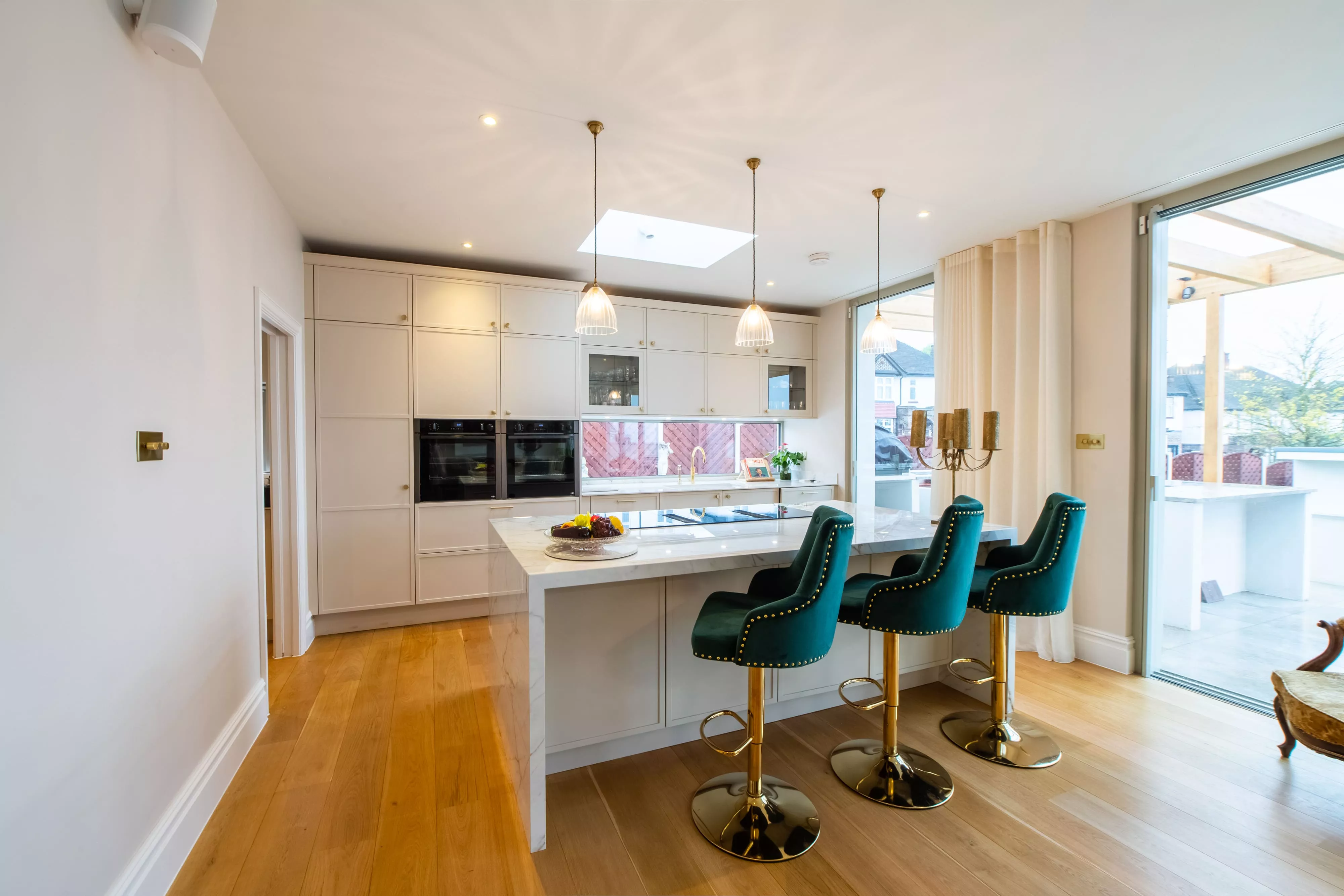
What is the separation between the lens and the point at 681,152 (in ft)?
8.14

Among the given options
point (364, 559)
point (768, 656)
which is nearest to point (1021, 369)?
point (768, 656)

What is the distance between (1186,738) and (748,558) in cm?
213

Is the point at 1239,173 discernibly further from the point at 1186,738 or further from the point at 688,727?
the point at 688,727

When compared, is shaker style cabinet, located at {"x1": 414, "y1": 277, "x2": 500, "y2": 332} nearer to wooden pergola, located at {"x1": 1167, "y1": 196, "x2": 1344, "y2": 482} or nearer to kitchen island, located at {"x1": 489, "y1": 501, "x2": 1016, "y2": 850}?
kitchen island, located at {"x1": 489, "y1": 501, "x2": 1016, "y2": 850}

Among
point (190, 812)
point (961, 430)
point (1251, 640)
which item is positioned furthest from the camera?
point (1251, 640)

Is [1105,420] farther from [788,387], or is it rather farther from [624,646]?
[624,646]

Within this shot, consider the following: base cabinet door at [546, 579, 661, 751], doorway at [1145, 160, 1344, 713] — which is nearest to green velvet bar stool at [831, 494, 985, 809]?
base cabinet door at [546, 579, 661, 751]

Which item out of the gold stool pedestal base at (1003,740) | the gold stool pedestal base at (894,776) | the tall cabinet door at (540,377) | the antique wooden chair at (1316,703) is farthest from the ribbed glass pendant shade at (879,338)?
the tall cabinet door at (540,377)

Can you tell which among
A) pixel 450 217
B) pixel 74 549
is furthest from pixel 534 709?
pixel 450 217

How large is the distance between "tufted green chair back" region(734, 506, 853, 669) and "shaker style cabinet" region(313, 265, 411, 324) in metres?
3.20

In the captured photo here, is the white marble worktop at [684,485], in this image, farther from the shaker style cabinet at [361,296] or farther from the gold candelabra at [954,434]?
the gold candelabra at [954,434]

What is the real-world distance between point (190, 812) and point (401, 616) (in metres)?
2.12

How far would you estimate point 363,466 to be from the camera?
3633mm

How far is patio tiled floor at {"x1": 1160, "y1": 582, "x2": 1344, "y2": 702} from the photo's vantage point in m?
2.64
